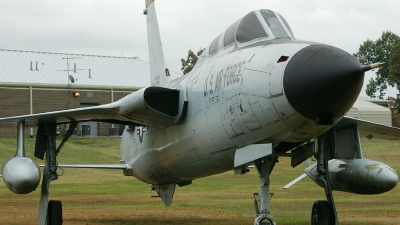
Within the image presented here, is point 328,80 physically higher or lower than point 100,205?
higher

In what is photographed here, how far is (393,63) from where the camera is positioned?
69750mm

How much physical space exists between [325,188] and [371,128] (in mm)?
2614

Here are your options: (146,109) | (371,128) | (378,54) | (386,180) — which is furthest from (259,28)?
(378,54)

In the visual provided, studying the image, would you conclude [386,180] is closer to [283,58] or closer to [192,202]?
[283,58]

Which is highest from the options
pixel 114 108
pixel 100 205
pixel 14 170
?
pixel 114 108

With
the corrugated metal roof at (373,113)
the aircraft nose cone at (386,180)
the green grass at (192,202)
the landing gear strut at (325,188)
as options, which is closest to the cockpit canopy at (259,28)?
the landing gear strut at (325,188)

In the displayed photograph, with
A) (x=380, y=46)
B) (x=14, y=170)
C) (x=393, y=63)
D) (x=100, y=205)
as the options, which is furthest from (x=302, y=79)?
(x=380, y=46)

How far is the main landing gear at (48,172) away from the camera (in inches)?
553

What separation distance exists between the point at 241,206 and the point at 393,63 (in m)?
52.9

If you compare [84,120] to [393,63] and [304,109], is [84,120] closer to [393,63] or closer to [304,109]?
[304,109]

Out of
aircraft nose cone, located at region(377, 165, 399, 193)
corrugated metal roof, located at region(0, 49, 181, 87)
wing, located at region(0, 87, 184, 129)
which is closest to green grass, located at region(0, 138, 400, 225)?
aircraft nose cone, located at region(377, 165, 399, 193)

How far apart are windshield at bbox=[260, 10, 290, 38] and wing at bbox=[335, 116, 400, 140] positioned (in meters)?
3.13

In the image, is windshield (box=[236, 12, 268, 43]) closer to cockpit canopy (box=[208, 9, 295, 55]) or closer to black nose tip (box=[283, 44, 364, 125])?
cockpit canopy (box=[208, 9, 295, 55])

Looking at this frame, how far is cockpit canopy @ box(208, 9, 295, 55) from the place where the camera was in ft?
35.4
